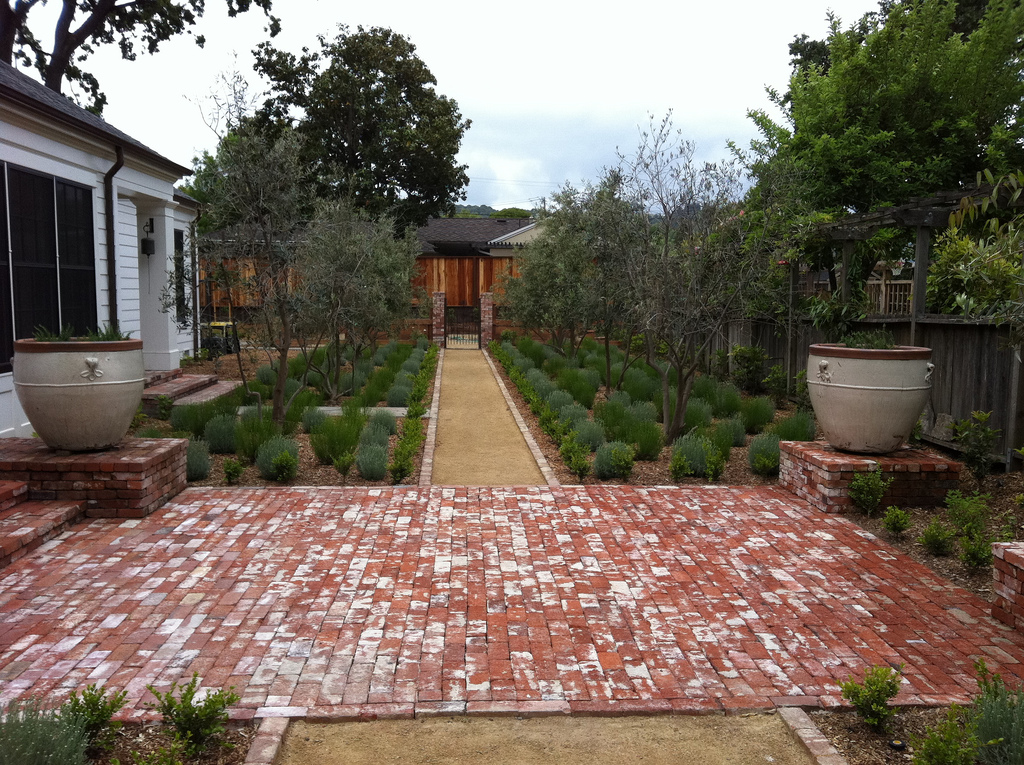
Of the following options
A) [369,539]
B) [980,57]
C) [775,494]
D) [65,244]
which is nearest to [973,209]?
[775,494]

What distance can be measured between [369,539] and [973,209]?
14.0 ft

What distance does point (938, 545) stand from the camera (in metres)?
5.36

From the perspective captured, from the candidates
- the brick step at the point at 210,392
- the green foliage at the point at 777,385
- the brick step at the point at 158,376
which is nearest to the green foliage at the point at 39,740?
the brick step at the point at 210,392


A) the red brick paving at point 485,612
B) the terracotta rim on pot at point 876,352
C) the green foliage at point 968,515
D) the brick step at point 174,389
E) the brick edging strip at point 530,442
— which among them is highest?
the terracotta rim on pot at point 876,352

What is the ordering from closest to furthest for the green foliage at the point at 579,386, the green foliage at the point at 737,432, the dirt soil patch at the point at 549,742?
the dirt soil patch at the point at 549,742 → the green foliage at the point at 737,432 → the green foliage at the point at 579,386

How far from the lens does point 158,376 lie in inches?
515

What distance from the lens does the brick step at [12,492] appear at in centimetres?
569

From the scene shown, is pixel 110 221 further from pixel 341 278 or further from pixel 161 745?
pixel 161 745

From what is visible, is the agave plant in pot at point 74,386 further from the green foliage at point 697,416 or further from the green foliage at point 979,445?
Result: the green foliage at point 979,445

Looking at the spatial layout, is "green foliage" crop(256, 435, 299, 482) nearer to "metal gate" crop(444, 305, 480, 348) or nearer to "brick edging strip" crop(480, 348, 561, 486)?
"brick edging strip" crop(480, 348, 561, 486)

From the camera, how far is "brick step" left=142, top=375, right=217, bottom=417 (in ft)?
35.2

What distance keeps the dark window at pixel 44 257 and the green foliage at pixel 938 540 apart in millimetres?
8410

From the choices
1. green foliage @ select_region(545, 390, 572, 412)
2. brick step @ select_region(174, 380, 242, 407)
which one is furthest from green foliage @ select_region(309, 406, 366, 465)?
brick step @ select_region(174, 380, 242, 407)

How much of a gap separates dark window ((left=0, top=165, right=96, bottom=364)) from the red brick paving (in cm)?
379
